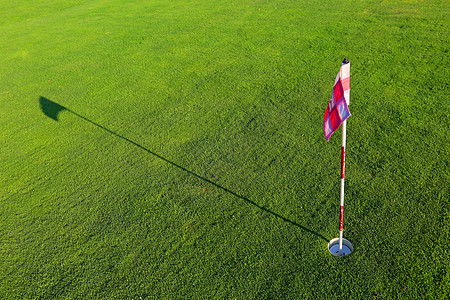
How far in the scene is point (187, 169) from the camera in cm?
566

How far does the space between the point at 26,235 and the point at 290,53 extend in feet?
24.2

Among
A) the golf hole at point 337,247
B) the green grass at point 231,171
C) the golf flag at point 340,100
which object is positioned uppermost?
the golf flag at point 340,100

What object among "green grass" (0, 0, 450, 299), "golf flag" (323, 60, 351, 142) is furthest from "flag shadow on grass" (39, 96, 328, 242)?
"golf flag" (323, 60, 351, 142)

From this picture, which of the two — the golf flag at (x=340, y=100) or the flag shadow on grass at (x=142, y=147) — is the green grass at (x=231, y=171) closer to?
the flag shadow on grass at (x=142, y=147)

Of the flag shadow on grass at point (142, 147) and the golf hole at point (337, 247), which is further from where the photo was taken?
the flag shadow on grass at point (142, 147)

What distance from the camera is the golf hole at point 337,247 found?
4.13 m

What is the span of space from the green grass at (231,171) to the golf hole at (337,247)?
82 mm

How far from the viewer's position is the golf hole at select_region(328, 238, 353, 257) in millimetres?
4129

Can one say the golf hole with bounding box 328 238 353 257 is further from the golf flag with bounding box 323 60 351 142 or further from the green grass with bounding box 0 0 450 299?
the golf flag with bounding box 323 60 351 142

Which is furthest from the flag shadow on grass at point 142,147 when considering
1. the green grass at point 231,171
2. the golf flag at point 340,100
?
the golf flag at point 340,100

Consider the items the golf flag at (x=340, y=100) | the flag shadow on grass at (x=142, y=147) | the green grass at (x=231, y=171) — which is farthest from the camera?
the flag shadow on grass at (x=142, y=147)

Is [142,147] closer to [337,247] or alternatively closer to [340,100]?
[337,247]

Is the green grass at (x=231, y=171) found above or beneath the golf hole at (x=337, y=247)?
above

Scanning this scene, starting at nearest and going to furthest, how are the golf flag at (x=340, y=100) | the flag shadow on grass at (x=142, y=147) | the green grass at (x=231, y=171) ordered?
1. the golf flag at (x=340, y=100)
2. the green grass at (x=231, y=171)
3. the flag shadow on grass at (x=142, y=147)
